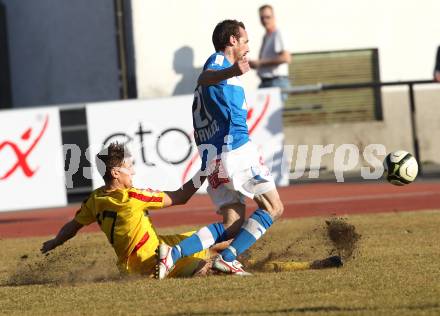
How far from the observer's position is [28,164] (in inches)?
651

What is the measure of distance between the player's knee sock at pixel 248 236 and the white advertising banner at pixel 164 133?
24.8 ft

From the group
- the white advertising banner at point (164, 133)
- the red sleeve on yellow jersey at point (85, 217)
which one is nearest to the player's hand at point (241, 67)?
the red sleeve on yellow jersey at point (85, 217)

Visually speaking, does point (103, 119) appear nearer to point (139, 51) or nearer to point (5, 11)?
point (139, 51)

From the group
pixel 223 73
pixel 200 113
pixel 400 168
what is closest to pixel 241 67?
pixel 223 73

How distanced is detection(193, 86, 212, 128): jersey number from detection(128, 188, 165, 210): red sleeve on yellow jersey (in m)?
0.60

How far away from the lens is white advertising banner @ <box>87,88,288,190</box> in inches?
643

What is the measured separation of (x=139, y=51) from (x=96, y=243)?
36.4 ft

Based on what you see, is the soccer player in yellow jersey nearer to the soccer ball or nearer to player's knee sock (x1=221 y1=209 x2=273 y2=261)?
player's knee sock (x1=221 y1=209 x2=273 y2=261)

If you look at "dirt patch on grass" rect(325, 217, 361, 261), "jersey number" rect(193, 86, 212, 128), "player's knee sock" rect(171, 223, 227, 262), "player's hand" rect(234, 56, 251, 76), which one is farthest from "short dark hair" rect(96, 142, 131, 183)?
Result: "dirt patch on grass" rect(325, 217, 361, 261)

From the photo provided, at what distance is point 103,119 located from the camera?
55.0 ft

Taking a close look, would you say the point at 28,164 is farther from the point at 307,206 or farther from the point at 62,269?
the point at 62,269

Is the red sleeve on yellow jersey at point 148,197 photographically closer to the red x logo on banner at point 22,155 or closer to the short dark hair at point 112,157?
the short dark hair at point 112,157

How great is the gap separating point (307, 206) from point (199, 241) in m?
6.94

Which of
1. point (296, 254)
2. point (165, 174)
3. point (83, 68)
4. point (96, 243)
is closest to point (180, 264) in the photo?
point (296, 254)
